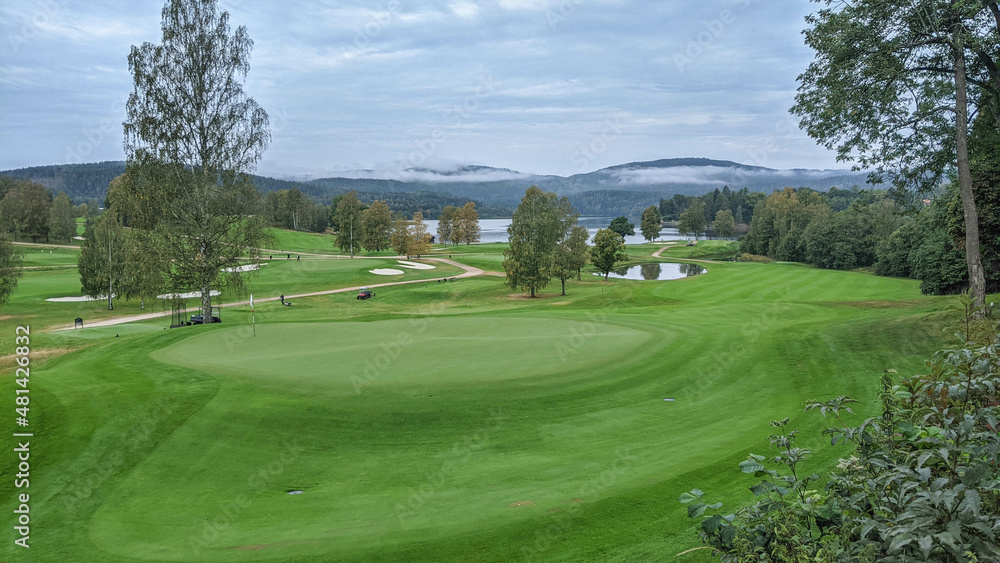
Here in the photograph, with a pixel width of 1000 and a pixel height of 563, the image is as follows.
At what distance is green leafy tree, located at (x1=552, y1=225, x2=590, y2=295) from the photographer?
59.1m

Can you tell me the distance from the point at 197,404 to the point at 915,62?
68.4 feet

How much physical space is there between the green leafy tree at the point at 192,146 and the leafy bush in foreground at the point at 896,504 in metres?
34.3

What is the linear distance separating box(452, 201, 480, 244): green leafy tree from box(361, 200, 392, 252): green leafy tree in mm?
26147

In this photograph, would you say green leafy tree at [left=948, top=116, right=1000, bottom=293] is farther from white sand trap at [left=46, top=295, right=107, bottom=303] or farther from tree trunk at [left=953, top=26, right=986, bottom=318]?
white sand trap at [left=46, top=295, right=107, bottom=303]

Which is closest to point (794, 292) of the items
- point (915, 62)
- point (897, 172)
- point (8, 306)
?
point (897, 172)

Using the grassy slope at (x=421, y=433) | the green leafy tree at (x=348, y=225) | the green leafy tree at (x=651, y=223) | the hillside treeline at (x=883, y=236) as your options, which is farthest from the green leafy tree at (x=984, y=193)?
the green leafy tree at (x=651, y=223)

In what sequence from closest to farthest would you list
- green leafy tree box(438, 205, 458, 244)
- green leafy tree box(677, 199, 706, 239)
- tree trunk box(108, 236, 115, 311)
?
1. tree trunk box(108, 236, 115, 311)
2. green leafy tree box(438, 205, 458, 244)
3. green leafy tree box(677, 199, 706, 239)

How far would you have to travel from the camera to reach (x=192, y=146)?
32.8m

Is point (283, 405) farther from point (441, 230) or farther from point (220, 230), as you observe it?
point (441, 230)

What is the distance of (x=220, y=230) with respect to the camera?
33469 millimetres

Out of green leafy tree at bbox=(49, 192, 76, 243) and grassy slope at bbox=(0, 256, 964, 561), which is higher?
green leafy tree at bbox=(49, 192, 76, 243)

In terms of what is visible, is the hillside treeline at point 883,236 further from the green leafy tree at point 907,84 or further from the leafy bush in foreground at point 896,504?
the leafy bush in foreground at point 896,504

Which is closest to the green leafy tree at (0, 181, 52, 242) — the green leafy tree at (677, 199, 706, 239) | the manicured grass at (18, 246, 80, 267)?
the manicured grass at (18, 246, 80, 267)

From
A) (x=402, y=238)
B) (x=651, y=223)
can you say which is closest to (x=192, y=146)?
(x=402, y=238)
